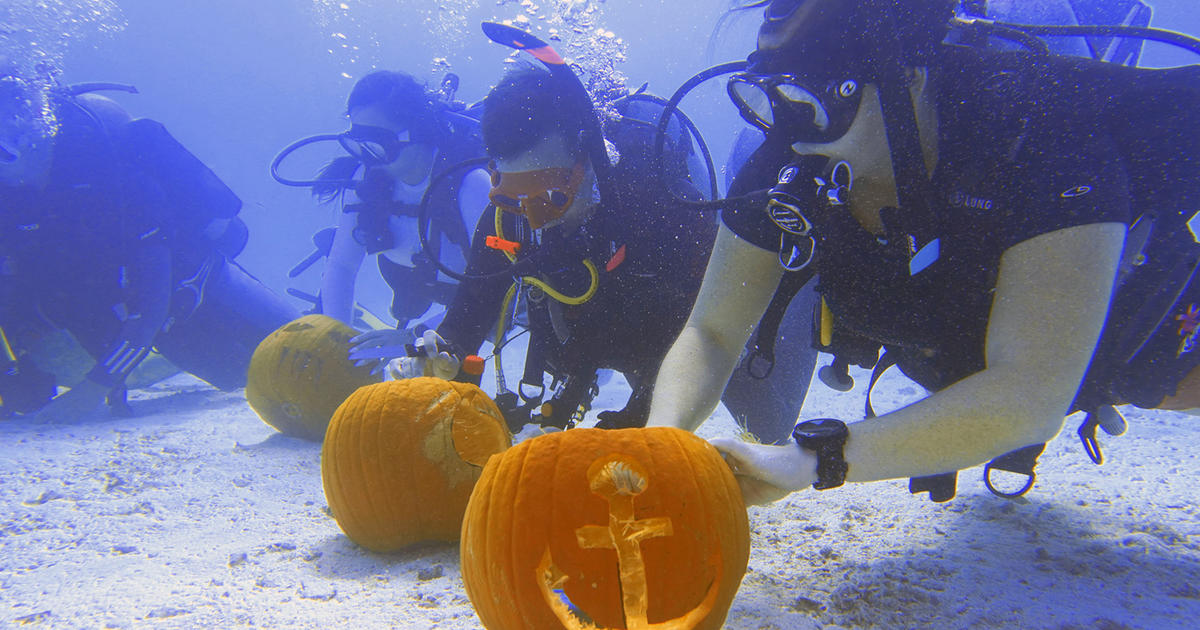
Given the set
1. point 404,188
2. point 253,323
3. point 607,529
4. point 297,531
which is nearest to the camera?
point 607,529

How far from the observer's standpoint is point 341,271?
7371 mm

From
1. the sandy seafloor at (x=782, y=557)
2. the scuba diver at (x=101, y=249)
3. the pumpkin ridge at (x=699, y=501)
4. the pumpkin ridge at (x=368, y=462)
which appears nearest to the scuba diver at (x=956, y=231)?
the pumpkin ridge at (x=699, y=501)

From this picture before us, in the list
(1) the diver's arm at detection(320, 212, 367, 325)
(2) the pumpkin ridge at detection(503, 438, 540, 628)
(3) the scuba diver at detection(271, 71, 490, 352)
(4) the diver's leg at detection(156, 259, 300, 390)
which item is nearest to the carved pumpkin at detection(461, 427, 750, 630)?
(2) the pumpkin ridge at detection(503, 438, 540, 628)

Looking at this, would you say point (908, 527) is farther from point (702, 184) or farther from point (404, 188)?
point (404, 188)

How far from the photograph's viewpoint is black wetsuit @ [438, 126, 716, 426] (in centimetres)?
331

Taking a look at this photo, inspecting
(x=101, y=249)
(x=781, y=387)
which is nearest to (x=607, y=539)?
(x=781, y=387)

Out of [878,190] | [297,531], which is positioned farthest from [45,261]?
[878,190]

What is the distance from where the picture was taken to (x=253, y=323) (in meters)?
8.11

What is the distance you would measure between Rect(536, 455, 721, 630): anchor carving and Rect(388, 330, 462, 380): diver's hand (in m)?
2.32

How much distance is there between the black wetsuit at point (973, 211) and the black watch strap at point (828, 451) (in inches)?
25.1

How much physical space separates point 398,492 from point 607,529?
139 cm

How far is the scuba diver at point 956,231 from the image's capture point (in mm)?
1316

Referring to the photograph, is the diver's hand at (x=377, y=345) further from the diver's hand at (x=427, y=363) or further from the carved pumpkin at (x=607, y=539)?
the carved pumpkin at (x=607, y=539)

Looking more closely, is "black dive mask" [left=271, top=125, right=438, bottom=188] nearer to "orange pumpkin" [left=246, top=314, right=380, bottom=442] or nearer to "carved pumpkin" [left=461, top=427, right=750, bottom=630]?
"orange pumpkin" [left=246, top=314, right=380, bottom=442]
